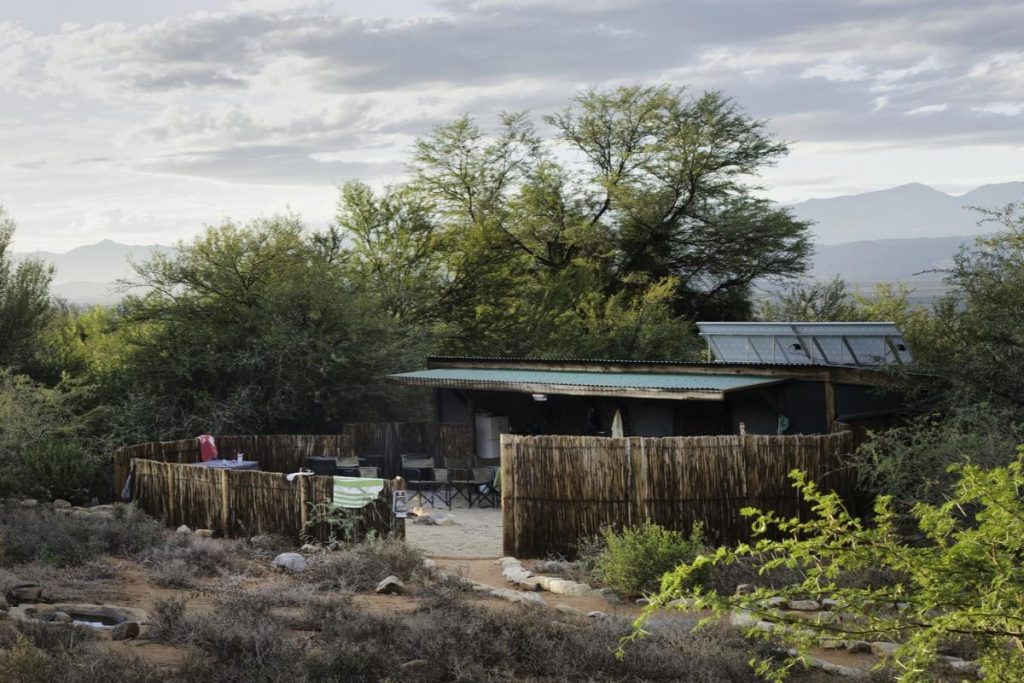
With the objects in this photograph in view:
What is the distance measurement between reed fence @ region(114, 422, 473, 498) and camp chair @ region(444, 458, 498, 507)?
1995mm

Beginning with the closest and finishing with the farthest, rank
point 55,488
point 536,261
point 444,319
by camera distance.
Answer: point 55,488 < point 444,319 < point 536,261

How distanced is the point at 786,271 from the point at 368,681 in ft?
135

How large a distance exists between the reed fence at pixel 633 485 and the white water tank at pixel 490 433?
7305mm

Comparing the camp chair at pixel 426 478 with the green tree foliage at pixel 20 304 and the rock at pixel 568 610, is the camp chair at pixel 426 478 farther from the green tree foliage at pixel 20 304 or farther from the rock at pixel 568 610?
the green tree foliage at pixel 20 304

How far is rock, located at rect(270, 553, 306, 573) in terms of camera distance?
11.7 metres

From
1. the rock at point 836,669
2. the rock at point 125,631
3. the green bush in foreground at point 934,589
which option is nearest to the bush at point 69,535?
the rock at point 125,631

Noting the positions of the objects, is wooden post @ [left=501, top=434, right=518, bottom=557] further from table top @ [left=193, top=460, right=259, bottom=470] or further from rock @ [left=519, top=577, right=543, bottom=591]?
table top @ [left=193, top=460, right=259, bottom=470]

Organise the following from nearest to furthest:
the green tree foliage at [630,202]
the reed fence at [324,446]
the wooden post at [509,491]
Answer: the wooden post at [509,491] < the reed fence at [324,446] < the green tree foliage at [630,202]

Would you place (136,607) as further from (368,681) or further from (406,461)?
(406,461)

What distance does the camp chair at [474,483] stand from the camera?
17.5m

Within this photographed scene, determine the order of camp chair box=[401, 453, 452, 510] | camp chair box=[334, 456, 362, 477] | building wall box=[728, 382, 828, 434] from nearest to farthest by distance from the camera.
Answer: building wall box=[728, 382, 828, 434]
camp chair box=[334, 456, 362, 477]
camp chair box=[401, 453, 452, 510]

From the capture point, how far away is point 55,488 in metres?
16.6

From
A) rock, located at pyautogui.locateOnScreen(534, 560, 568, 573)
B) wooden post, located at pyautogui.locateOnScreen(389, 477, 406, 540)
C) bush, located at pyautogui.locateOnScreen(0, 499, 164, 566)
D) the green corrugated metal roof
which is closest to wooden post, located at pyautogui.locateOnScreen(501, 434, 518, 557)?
rock, located at pyautogui.locateOnScreen(534, 560, 568, 573)

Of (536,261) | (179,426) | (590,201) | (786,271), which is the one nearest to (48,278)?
(179,426)
